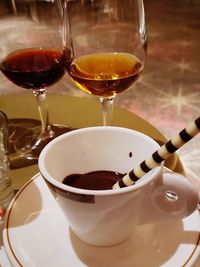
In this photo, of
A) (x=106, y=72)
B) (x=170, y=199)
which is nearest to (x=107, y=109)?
(x=106, y=72)

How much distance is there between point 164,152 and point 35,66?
42cm

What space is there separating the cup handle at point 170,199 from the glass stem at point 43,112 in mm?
374

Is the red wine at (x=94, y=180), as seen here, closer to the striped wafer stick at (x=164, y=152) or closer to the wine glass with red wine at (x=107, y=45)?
the striped wafer stick at (x=164, y=152)

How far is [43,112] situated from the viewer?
83 cm

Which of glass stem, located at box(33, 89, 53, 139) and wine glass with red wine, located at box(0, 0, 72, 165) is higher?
wine glass with red wine, located at box(0, 0, 72, 165)

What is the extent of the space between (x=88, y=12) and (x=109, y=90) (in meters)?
0.13

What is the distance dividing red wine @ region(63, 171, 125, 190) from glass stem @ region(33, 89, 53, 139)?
289 mm

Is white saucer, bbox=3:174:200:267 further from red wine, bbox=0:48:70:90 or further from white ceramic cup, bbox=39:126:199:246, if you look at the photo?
red wine, bbox=0:48:70:90

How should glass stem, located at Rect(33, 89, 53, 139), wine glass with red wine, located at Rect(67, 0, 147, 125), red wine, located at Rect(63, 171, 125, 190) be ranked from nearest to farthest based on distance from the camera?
red wine, located at Rect(63, 171, 125, 190) < wine glass with red wine, located at Rect(67, 0, 147, 125) < glass stem, located at Rect(33, 89, 53, 139)

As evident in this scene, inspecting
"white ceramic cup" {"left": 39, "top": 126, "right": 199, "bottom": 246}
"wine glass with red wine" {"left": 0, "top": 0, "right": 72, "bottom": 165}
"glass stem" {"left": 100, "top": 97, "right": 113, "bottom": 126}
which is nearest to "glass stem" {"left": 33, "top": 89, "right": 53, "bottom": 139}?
"wine glass with red wine" {"left": 0, "top": 0, "right": 72, "bottom": 165}

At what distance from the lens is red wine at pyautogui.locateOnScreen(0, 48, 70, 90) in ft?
2.53

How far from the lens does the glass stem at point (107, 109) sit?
76 centimetres

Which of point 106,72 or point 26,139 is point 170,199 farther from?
point 26,139

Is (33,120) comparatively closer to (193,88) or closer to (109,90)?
(109,90)
